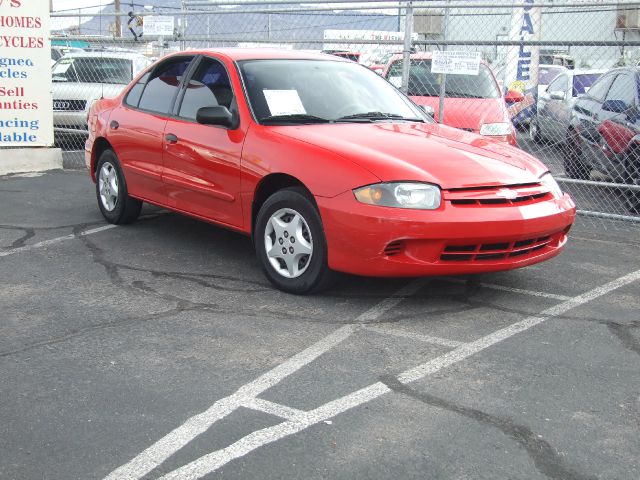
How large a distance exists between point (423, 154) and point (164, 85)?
2.62 meters

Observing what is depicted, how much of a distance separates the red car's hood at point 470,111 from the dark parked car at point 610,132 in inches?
37.3

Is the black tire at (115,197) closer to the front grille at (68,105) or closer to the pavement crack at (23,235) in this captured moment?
the pavement crack at (23,235)

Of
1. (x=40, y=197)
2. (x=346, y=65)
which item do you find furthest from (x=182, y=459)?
(x=40, y=197)

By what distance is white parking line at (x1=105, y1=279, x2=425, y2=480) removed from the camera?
3.25 m

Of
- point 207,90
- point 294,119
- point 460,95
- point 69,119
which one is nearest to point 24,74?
point 69,119

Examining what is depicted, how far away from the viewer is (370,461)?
3305 mm

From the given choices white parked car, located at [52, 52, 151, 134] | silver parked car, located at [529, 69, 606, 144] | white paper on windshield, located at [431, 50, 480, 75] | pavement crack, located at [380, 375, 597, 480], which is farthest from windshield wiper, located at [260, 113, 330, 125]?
white parked car, located at [52, 52, 151, 134]

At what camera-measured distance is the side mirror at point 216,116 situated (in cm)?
595

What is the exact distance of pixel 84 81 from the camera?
13898mm

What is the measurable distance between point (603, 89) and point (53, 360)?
7980mm

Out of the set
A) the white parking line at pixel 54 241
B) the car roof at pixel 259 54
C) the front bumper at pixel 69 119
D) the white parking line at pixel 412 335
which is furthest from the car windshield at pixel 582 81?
the white parking line at pixel 412 335

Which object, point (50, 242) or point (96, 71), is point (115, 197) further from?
point (96, 71)

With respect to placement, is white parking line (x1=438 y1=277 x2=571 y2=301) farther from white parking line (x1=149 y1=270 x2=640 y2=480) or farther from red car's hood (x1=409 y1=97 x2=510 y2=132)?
red car's hood (x1=409 y1=97 x2=510 y2=132)

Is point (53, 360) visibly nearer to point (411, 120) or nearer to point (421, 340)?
point (421, 340)
